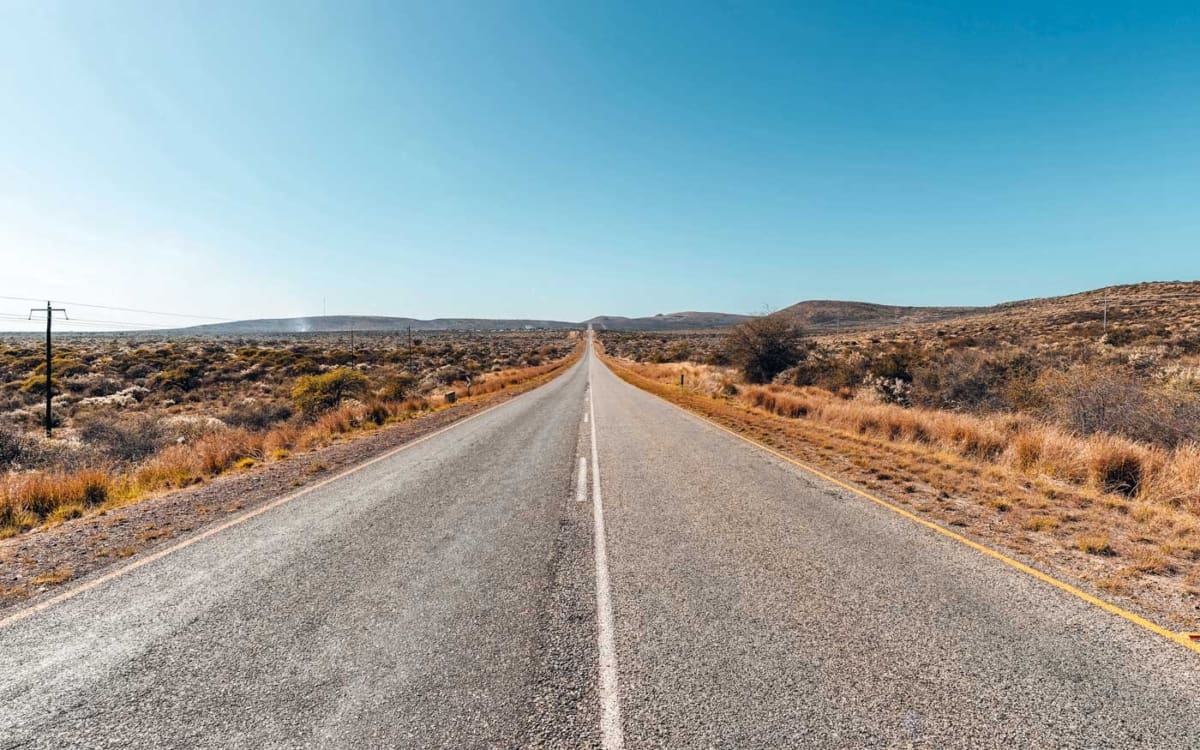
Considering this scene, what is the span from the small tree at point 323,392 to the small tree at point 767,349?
23049 millimetres

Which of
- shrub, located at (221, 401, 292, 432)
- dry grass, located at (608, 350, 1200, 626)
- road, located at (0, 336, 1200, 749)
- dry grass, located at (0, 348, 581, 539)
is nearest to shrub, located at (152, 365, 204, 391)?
shrub, located at (221, 401, 292, 432)

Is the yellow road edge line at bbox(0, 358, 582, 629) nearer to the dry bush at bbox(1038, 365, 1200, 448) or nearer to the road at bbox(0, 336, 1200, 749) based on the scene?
the road at bbox(0, 336, 1200, 749)

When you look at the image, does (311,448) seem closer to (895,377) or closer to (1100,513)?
(1100,513)

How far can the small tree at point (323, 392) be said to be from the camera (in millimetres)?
20953

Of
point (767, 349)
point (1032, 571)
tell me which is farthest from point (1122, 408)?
point (767, 349)

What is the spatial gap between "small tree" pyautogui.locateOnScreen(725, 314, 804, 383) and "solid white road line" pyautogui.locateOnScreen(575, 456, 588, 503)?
24675 mm

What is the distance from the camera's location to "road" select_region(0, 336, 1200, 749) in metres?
3.02

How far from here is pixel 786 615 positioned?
436cm

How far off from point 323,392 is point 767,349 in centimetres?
2544

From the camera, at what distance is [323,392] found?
21.6 metres

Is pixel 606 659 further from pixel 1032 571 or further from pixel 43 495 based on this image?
pixel 43 495

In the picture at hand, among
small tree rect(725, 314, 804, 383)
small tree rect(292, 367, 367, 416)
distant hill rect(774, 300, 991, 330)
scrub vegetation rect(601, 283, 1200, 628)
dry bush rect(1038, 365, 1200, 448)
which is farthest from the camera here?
distant hill rect(774, 300, 991, 330)

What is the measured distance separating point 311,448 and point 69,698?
10843 millimetres

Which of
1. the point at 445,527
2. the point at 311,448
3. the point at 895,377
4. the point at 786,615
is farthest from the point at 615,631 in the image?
the point at 895,377
